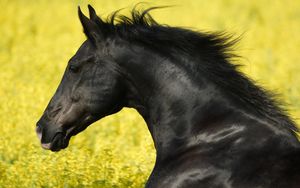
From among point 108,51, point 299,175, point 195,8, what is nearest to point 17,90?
point 108,51

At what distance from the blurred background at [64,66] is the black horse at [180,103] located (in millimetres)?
378

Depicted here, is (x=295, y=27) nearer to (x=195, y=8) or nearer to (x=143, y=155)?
(x=195, y=8)

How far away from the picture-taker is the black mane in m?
5.95

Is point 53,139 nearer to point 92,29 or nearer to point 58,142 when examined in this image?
point 58,142

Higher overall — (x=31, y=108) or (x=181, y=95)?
(x=181, y=95)

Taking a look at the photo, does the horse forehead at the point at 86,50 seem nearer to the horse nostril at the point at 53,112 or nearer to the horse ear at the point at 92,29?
the horse ear at the point at 92,29

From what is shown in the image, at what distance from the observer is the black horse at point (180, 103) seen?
5.73 metres

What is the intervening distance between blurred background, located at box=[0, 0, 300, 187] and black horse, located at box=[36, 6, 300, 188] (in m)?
0.38

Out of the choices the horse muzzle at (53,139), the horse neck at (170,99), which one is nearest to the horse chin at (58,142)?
the horse muzzle at (53,139)

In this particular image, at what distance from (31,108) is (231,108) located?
6007 mm

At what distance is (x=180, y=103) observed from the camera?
19.7 ft

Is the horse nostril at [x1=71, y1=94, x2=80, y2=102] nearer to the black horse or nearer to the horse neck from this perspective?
the black horse

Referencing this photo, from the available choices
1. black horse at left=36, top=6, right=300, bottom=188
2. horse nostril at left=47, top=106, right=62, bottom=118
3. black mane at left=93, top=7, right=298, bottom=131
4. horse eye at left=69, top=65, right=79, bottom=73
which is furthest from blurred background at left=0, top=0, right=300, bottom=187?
horse nostril at left=47, top=106, right=62, bottom=118

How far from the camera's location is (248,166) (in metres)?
5.64
